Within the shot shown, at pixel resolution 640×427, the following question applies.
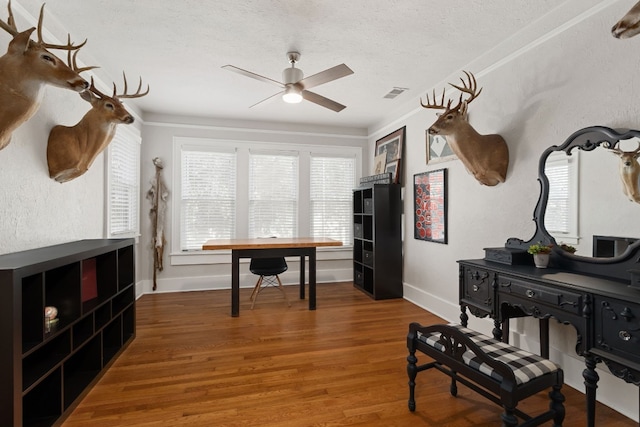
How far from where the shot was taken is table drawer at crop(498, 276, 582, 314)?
5.80 ft

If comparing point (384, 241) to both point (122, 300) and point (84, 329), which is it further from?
point (84, 329)

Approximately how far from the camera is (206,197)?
5066 mm

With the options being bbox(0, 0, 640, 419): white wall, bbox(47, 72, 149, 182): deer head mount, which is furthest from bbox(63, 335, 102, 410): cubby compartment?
bbox(47, 72, 149, 182): deer head mount

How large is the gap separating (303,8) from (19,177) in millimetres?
2343

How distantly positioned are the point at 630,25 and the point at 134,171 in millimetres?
5125

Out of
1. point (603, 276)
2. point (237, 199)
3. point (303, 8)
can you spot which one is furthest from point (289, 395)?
point (237, 199)

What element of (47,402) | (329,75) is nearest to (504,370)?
(329,75)

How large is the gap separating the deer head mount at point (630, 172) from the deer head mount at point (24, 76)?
10.8 ft

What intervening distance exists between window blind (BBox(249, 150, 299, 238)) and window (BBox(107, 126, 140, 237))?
1.66 meters

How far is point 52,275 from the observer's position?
2.13 meters

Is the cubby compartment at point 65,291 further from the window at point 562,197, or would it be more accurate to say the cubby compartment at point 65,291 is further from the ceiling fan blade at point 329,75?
the window at point 562,197

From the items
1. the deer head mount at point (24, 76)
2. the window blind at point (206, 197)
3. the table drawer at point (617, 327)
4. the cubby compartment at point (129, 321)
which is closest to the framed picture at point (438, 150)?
the table drawer at point (617, 327)

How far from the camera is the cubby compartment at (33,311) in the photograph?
1.72m

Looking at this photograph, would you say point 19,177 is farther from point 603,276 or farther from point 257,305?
point 603,276
